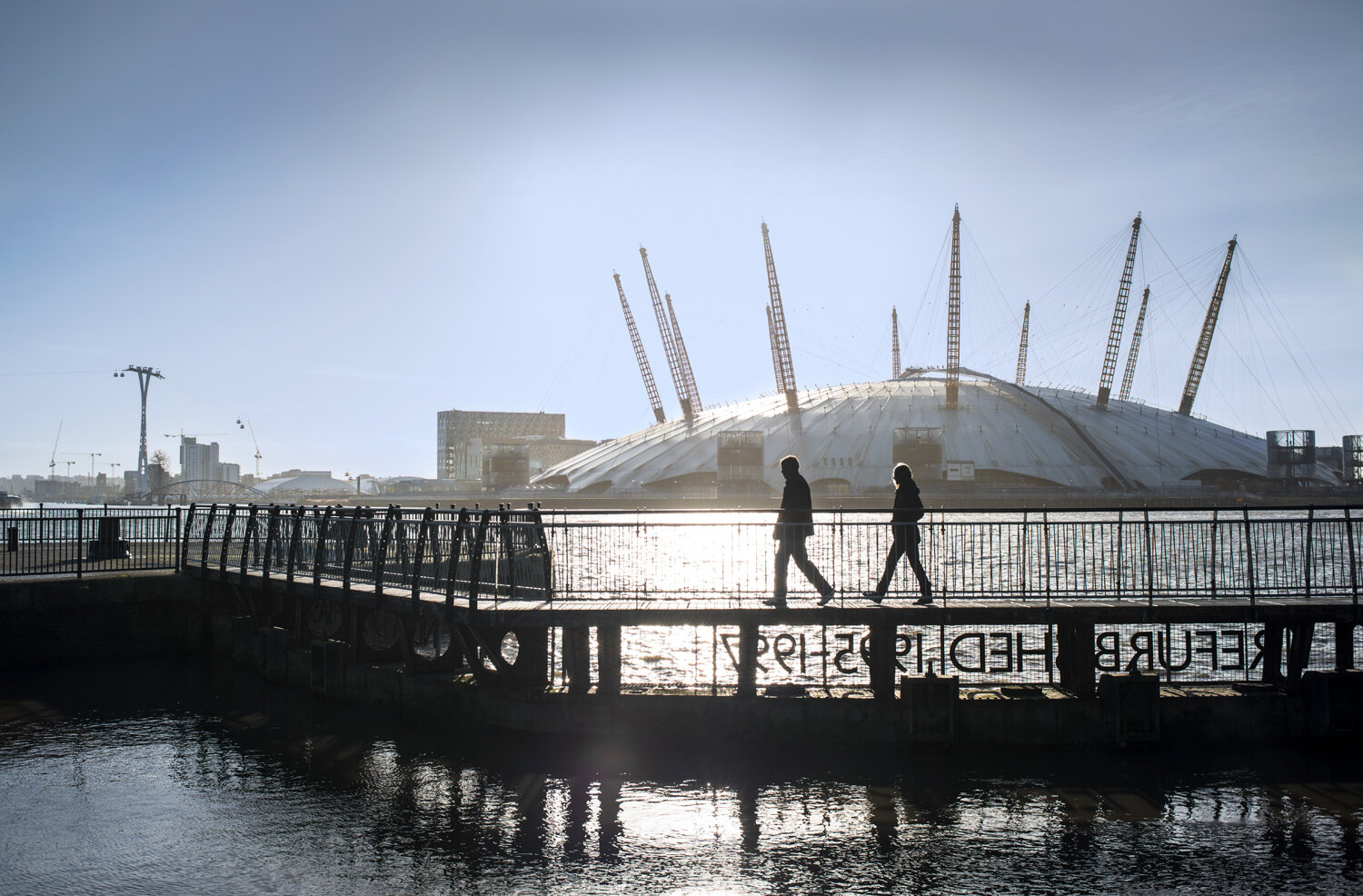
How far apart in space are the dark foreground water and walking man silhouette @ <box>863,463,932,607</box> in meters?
2.55

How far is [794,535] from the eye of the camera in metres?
15.5

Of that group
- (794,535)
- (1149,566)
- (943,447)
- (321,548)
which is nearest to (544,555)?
(794,535)

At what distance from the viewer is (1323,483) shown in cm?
12838

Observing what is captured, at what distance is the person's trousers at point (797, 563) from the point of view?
15258mm

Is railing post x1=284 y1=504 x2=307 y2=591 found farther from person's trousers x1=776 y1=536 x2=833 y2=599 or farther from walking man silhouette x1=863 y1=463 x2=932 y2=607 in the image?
walking man silhouette x1=863 y1=463 x2=932 y2=607

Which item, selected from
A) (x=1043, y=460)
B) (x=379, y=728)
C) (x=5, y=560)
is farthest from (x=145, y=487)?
(x=379, y=728)

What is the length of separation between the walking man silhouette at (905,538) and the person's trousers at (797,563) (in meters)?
0.87

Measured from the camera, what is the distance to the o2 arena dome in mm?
109750

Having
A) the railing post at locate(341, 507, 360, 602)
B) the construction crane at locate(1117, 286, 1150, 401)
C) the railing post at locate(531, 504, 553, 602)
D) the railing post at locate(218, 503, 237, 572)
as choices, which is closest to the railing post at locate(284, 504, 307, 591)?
the railing post at locate(341, 507, 360, 602)

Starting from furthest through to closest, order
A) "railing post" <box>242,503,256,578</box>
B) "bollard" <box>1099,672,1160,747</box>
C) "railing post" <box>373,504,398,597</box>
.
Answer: "railing post" <box>242,503,256,578</box>, "railing post" <box>373,504,398,597</box>, "bollard" <box>1099,672,1160,747</box>

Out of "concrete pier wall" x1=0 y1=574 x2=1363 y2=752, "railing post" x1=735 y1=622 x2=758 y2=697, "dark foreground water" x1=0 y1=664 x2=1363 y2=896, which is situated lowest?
"dark foreground water" x1=0 y1=664 x2=1363 y2=896

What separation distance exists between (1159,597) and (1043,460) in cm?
10004

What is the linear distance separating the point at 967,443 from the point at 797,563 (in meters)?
103

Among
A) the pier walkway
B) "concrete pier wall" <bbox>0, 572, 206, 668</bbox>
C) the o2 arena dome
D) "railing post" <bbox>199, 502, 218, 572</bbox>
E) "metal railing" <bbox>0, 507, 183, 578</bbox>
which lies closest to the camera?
the pier walkway
